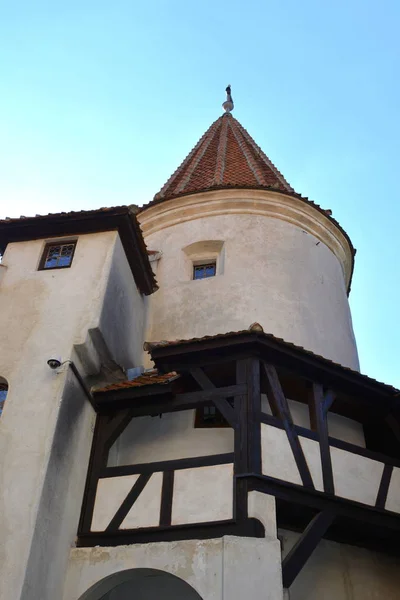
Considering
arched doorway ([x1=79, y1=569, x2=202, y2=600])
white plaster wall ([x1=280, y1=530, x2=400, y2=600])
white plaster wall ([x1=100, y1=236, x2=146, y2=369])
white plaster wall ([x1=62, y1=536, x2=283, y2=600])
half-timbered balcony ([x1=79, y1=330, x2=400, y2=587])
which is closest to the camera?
white plaster wall ([x1=62, y1=536, x2=283, y2=600])

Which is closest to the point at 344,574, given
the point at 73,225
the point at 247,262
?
the point at 247,262

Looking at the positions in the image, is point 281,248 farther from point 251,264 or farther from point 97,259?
point 97,259

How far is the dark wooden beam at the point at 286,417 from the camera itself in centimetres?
902

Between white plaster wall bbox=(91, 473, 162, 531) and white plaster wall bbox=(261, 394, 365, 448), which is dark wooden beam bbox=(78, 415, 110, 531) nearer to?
white plaster wall bbox=(91, 473, 162, 531)

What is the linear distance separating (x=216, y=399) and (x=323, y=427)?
1666 mm

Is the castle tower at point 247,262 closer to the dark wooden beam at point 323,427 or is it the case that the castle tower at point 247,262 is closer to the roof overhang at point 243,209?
the roof overhang at point 243,209

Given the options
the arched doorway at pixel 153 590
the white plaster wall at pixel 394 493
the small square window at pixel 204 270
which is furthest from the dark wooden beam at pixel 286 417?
the small square window at pixel 204 270

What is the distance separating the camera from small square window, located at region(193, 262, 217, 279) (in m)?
14.4

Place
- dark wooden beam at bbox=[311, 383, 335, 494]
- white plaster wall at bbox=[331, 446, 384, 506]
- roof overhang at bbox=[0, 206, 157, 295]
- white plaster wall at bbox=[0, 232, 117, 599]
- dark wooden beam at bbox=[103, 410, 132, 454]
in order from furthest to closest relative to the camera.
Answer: roof overhang at bbox=[0, 206, 157, 295], dark wooden beam at bbox=[103, 410, 132, 454], white plaster wall at bbox=[331, 446, 384, 506], dark wooden beam at bbox=[311, 383, 335, 494], white plaster wall at bbox=[0, 232, 117, 599]

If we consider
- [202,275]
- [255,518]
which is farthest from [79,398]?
[202,275]

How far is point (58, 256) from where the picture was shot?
11609 millimetres

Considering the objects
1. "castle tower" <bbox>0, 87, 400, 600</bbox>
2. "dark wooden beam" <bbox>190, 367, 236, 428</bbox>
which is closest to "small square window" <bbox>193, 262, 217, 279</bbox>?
"castle tower" <bbox>0, 87, 400, 600</bbox>

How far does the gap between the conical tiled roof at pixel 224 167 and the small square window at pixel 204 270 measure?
1.92 m

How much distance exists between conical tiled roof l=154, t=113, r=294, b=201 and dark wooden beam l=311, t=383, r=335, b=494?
21.5ft
